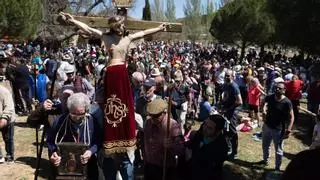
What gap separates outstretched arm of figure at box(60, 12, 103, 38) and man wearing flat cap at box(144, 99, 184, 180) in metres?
1.11

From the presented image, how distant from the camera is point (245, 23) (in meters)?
38.1

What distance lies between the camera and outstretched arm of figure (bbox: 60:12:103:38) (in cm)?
491

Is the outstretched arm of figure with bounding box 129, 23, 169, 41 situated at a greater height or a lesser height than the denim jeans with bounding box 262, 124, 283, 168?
greater

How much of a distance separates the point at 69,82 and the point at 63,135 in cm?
354

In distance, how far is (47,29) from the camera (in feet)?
115

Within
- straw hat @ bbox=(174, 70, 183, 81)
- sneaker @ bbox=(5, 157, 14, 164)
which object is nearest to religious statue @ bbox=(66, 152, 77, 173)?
Result: sneaker @ bbox=(5, 157, 14, 164)

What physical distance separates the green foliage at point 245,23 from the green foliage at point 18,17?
56.0 ft

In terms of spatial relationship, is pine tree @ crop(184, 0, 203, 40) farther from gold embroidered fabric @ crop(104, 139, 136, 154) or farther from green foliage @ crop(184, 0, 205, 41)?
gold embroidered fabric @ crop(104, 139, 136, 154)

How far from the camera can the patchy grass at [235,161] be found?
8297mm

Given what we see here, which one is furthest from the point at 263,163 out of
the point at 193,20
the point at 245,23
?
the point at 193,20

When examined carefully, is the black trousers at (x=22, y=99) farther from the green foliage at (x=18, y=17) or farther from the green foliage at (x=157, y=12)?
the green foliage at (x=157, y=12)

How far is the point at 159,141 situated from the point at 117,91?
1.07 m

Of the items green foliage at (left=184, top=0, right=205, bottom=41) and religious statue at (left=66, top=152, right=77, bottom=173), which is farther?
green foliage at (left=184, top=0, right=205, bottom=41)

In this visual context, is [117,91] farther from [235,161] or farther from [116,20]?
[235,161]
